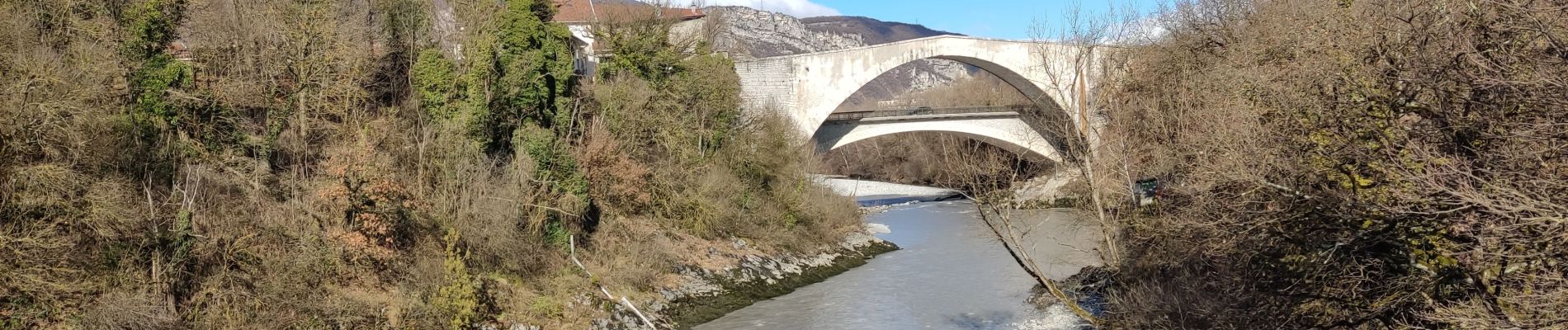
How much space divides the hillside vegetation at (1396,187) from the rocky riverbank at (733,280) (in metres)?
7.00

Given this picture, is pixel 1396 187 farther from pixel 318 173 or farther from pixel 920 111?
pixel 920 111

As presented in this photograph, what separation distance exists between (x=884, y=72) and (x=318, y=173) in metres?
23.5

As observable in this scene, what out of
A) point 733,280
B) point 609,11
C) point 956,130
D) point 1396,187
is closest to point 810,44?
point 956,130

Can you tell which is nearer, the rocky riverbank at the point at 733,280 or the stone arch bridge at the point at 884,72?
the rocky riverbank at the point at 733,280

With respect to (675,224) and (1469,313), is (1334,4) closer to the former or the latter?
(1469,313)

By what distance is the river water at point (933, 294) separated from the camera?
16.3 metres

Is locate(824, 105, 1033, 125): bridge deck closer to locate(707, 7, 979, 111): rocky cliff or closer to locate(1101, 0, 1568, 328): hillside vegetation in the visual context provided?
locate(1101, 0, 1568, 328): hillside vegetation

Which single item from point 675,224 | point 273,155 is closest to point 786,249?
point 675,224

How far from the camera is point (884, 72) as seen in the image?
3678 cm

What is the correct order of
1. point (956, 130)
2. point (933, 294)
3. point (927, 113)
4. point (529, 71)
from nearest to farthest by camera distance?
point (933, 294)
point (529, 71)
point (927, 113)
point (956, 130)

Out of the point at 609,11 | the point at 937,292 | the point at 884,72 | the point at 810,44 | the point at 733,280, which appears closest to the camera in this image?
the point at 937,292

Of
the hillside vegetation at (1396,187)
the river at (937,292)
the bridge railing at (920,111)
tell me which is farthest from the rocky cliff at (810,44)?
the hillside vegetation at (1396,187)

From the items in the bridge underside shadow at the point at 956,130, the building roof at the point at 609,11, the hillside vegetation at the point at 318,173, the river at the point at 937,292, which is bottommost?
the river at the point at 937,292

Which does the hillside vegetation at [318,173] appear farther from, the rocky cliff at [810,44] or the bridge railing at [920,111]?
the rocky cliff at [810,44]
